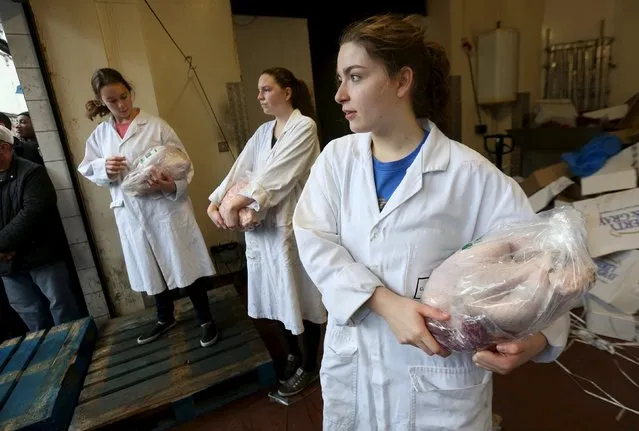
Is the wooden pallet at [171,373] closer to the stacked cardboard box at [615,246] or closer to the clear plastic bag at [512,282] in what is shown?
the clear plastic bag at [512,282]

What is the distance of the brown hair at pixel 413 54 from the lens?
0.76 metres

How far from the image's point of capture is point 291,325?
5.28 feet

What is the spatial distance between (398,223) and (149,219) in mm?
1597

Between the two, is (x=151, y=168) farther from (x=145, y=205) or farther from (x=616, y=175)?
(x=616, y=175)

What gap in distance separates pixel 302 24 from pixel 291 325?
322 cm

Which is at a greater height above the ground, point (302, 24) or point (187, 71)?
point (302, 24)

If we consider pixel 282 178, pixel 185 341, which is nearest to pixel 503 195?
pixel 282 178

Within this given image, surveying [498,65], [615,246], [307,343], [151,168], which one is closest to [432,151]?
[307,343]

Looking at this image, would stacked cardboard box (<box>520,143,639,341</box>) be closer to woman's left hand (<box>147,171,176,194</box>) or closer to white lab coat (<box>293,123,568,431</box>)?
white lab coat (<box>293,123,568,431</box>)

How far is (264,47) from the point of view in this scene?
349cm

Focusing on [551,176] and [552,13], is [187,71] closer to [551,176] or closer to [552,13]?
[551,176]

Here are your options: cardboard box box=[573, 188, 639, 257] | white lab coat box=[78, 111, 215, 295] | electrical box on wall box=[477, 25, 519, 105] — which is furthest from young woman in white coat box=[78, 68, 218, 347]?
electrical box on wall box=[477, 25, 519, 105]

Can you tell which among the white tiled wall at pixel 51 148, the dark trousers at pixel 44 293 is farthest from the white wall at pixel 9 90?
the dark trousers at pixel 44 293

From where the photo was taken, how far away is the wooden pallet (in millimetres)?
1637
